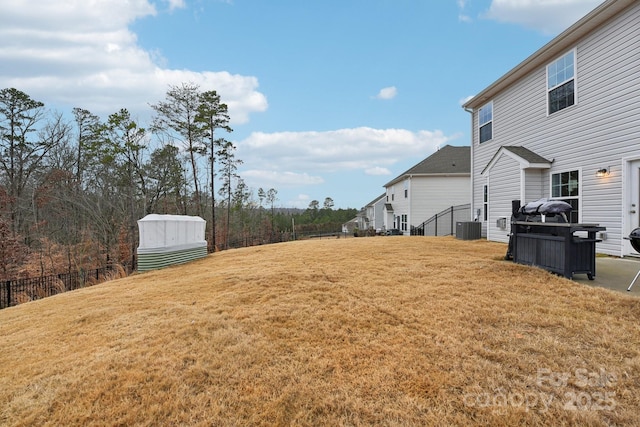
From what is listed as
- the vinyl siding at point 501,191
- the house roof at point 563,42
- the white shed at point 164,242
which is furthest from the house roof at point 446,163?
the white shed at point 164,242

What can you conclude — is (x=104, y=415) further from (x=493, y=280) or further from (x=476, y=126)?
(x=476, y=126)

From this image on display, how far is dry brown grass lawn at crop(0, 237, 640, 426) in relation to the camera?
2127mm

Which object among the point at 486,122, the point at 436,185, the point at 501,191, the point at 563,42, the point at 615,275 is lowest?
the point at 615,275

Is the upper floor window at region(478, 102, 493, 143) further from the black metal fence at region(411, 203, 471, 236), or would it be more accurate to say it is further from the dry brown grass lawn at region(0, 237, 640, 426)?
the dry brown grass lawn at region(0, 237, 640, 426)

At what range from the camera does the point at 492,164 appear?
10523mm

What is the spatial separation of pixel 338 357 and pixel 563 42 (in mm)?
9820

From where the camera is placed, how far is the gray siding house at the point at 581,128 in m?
6.57

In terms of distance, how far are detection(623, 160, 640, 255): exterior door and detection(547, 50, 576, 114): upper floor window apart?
7.89 ft

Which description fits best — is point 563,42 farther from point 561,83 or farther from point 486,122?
point 486,122

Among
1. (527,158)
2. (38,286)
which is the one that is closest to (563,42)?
(527,158)

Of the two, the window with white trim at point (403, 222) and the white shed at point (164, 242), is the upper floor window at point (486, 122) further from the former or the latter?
A: the white shed at point (164, 242)

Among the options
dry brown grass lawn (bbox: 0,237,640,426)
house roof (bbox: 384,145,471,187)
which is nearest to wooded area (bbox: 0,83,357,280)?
dry brown grass lawn (bbox: 0,237,640,426)

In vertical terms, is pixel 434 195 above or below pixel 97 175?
below

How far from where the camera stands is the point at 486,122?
480 inches
